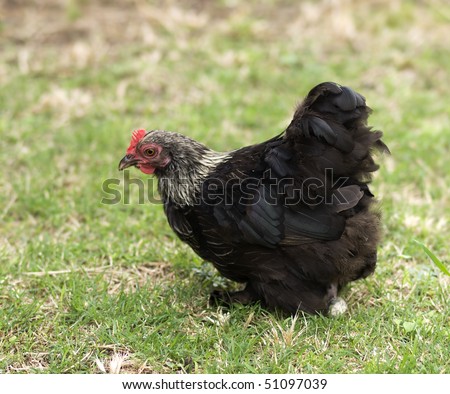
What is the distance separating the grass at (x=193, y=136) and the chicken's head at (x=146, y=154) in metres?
0.90

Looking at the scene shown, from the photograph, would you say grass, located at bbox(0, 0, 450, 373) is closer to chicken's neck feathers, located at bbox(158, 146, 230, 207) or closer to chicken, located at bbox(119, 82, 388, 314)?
chicken, located at bbox(119, 82, 388, 314)

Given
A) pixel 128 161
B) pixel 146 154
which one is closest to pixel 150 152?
pixel 146 154

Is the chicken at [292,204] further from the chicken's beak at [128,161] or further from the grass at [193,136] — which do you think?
the grass at [193,136]

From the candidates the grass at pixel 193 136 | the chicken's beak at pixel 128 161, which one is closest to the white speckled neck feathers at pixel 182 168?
the chicken's beak at pixel 128 161

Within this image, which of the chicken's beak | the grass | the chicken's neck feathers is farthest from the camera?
the chicken's beak

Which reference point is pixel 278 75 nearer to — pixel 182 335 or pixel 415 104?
pixel 415 104

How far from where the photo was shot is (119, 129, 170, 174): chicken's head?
13.2ft

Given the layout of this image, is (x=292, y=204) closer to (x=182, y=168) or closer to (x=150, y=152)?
(x=182, y=168)

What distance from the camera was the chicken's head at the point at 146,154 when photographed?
158 inches

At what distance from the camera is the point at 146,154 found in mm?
4039

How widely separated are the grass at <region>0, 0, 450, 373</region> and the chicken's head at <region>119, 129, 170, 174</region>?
0.90m

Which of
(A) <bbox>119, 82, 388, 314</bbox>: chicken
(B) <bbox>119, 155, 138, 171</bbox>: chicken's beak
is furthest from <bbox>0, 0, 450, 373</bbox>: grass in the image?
(B) <bbox>119, 155, 138, 171</bbox>: chicken's beak
